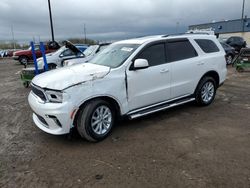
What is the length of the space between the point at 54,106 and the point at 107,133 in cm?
111

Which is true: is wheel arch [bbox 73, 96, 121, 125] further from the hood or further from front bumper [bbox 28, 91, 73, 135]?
the hood

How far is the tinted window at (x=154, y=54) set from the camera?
461cm

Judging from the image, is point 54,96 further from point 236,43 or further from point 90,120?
point 236,43

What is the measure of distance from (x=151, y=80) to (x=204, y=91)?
6.28 ft

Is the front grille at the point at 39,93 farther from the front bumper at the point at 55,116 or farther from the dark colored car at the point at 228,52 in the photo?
the dark colored car at the point at 228,52

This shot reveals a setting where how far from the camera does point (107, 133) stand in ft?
13.7

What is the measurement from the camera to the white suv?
3.74 m

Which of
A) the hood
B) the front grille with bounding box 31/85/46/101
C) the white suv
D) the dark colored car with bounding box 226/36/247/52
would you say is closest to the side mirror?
the white suv

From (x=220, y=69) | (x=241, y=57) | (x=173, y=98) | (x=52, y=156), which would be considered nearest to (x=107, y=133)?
(x=52, y=156)

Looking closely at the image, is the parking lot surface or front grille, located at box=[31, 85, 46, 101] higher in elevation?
front grille, located at box=[31, 85, 46, 101]

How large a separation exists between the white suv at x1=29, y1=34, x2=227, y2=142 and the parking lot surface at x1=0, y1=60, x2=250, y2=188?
355 mm

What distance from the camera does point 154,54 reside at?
15.6 feet

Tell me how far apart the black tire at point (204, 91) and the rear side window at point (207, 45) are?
2.31 feet

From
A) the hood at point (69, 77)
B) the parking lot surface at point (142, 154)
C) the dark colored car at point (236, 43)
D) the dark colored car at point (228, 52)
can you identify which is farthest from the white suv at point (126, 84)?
the dark colored car at point (236, 43)
